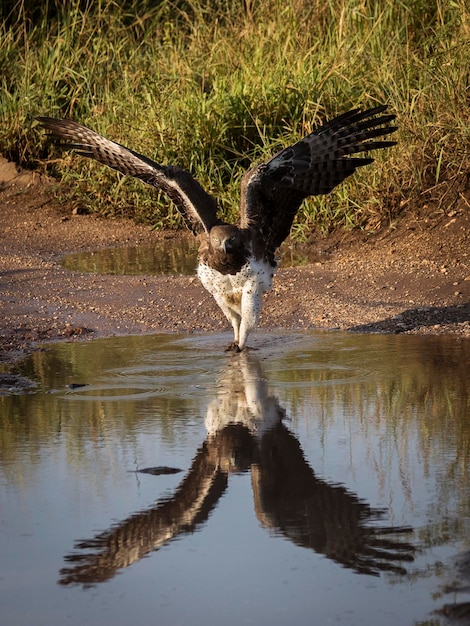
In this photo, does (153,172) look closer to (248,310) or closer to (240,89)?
(248,310)

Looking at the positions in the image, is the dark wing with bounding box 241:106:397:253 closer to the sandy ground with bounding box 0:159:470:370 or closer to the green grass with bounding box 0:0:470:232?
the sandy ground with bounding box 0:159:470:370

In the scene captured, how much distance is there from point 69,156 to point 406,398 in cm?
629

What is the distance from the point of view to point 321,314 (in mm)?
6781

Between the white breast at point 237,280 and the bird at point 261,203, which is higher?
the bird at point 261,203

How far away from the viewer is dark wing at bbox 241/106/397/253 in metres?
6.06

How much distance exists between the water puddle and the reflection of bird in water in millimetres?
3714

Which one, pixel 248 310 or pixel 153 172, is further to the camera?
pixel 153 172

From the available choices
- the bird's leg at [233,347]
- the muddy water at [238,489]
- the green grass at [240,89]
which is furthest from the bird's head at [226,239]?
the green grass at [240,89]

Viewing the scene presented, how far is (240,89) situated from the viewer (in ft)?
31.2

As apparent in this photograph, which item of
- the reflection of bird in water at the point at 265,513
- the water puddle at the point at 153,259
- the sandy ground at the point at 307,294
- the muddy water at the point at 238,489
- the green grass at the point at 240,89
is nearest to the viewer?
the muddy water at the point at 238,489

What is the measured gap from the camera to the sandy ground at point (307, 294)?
21.7 ft

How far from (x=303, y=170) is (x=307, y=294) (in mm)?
1231

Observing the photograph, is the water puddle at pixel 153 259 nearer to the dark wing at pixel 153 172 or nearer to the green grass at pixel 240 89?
the green grass at pixel 240 89

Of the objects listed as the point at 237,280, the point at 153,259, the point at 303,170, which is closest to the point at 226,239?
the point at 237,280
